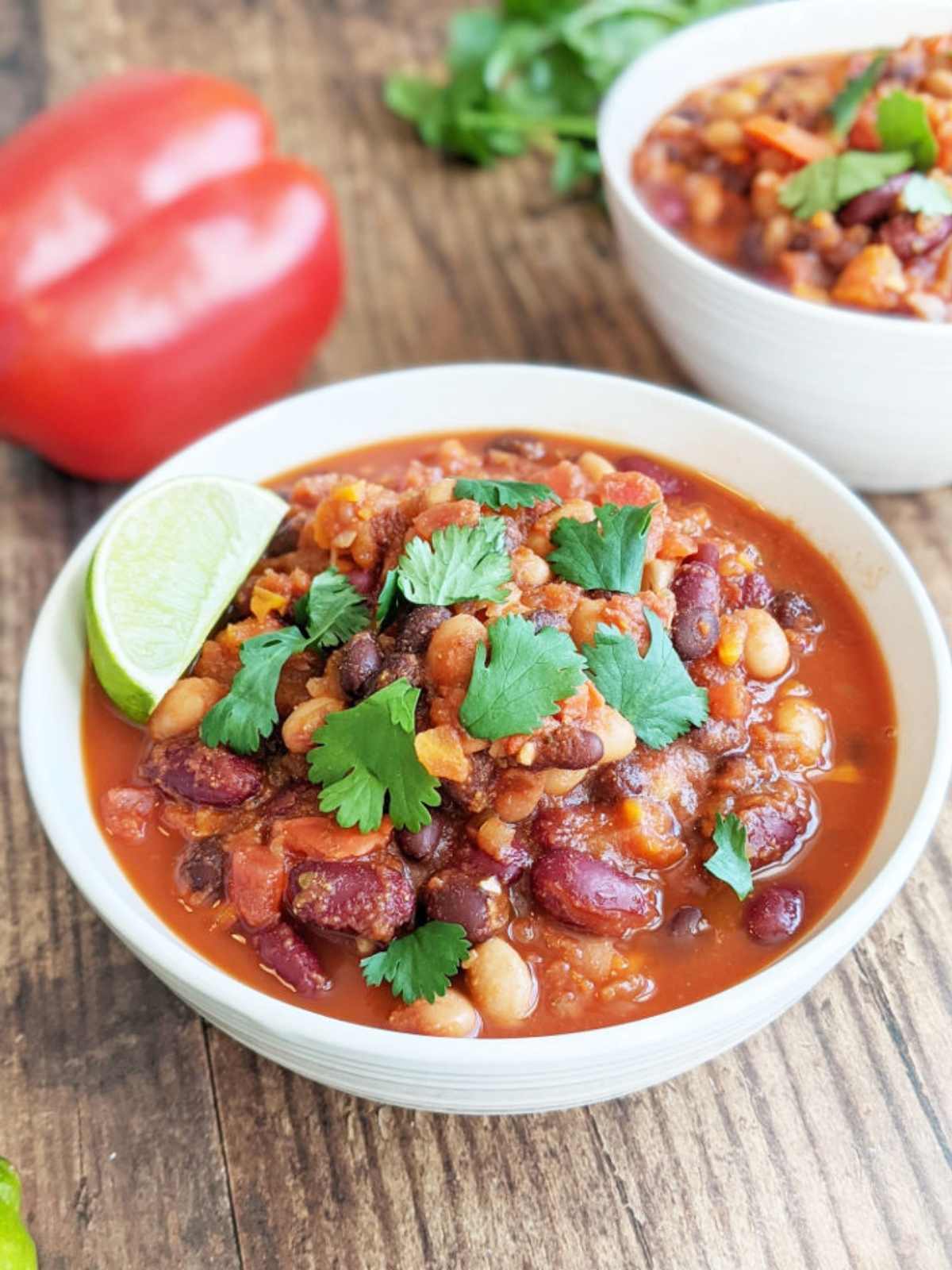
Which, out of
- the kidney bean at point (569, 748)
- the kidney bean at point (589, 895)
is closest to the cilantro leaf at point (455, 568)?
the kidney bean at point (569, 748)

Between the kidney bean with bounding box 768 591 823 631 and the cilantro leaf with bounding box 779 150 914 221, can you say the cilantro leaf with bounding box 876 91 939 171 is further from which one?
the kidney bean with bounding box 768 591 823 631

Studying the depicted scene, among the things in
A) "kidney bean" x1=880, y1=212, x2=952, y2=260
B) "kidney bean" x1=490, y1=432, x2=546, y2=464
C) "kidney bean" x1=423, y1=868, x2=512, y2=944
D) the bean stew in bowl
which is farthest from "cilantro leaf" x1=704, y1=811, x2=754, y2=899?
"kidney bean" x1=880, y1=212, x2=952, y2=260

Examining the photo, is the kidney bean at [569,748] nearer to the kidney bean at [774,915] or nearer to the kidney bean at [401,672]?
the kidney bean at [401,672]

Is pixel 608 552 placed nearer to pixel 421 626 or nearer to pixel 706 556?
pixel 706 556

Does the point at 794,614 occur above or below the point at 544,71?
below

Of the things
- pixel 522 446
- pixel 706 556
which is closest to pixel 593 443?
pixel 522 446
